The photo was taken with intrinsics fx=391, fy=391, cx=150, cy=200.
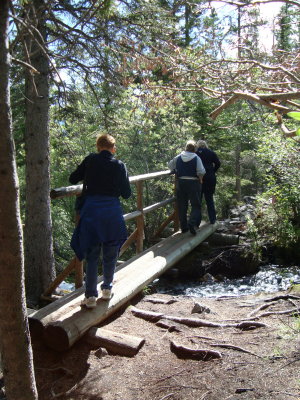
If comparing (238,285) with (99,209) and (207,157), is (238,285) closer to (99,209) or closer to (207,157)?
(207,157)

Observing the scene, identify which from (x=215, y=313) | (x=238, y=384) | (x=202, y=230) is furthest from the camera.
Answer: (x=202, y=230)

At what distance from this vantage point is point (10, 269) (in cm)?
199

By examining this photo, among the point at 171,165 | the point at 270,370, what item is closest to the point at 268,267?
the point at 171,165

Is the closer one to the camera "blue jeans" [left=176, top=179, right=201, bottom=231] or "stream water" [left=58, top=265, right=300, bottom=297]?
"stream water" [left=58, top=265, right=300, bottom=297]

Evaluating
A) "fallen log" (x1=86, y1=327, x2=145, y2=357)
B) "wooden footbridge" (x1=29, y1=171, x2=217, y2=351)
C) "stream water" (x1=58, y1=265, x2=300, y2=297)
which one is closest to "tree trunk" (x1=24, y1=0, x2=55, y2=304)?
"stream water" (x1=58, y1=265, x2=300, y2=297)

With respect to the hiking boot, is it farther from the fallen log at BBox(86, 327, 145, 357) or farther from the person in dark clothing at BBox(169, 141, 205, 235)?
the fallen log at BBox(86, 327, 145, 357)

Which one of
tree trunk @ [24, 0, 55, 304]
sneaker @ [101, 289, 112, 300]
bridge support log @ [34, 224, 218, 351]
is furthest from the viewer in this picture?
tree trunk @ [24, 0, 55, 304]

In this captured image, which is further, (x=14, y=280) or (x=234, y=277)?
(x=234, y=277)

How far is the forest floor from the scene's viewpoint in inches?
121

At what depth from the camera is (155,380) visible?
3.37 metres

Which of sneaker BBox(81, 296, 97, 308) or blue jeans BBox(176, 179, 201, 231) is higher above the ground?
blue jeans BBox(176, 179, 201, 231)

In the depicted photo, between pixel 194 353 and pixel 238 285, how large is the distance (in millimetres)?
4222

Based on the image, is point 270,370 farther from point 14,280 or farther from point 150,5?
point 150,5

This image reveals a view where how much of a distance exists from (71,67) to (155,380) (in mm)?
5642
